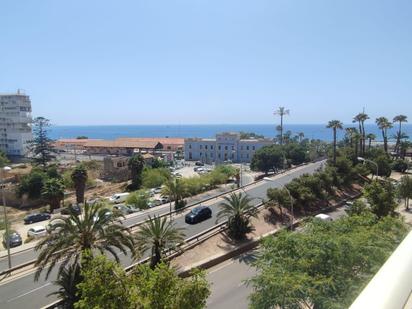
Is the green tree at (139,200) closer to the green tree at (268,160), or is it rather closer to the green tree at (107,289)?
the green tree at (268,160)

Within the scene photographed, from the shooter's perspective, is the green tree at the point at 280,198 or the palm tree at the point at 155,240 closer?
the palm tree at the point at 155,240

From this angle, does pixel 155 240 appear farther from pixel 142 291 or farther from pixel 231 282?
pixel 142 291

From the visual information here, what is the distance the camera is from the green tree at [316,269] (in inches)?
420

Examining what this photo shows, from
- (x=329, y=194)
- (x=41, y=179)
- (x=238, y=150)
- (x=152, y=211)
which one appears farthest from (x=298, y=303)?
(x=238, y=150)

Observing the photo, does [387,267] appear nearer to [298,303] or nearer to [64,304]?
[298,303]

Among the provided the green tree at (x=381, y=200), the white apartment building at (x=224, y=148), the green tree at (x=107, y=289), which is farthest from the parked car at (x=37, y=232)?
the white apartment building at (x=224, y=148)

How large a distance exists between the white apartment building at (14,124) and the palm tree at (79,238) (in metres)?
111

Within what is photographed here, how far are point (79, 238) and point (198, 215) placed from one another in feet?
52.2

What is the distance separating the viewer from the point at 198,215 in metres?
32.0

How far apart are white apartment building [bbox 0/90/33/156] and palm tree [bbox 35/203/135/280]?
363 ft

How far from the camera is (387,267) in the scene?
191 centimetres

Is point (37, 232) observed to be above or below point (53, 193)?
below

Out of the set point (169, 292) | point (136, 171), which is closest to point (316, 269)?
point (169, 292)

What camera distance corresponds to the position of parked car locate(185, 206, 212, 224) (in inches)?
1250
